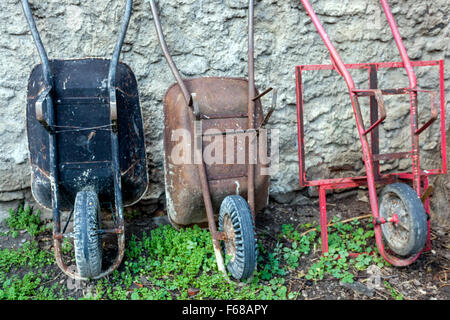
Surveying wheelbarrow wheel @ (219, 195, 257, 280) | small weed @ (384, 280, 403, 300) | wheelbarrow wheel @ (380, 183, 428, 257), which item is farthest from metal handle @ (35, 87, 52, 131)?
small weed @ (384, 280, 403, 300)

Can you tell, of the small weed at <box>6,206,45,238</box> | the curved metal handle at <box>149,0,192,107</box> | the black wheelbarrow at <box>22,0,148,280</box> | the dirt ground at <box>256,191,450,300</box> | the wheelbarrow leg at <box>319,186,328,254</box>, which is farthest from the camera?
the small weed at <box>6,206,45,238</box>

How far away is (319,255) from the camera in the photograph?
2.82 metres

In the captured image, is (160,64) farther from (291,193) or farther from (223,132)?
(291,193)

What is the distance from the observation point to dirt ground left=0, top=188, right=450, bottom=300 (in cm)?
247

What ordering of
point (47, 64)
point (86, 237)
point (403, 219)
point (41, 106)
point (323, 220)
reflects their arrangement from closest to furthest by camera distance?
point (41, 106) < point (86, 237) < point (47, 64) < point (403, 219) < point (323, 220)

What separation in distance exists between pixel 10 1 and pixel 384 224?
9.08ft

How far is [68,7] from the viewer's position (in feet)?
8.95

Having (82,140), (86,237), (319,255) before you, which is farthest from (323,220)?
(82,140)

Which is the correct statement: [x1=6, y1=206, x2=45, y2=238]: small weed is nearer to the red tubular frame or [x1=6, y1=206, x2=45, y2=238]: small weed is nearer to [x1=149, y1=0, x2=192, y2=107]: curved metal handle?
[x1=149, y1=0, x2=192, y2=107]: curved metal handle

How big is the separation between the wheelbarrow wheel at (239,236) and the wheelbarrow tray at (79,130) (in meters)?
0.69

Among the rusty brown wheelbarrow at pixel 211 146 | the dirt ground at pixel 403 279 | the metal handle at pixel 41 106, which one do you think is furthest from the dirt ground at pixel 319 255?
the metal handle at pixel 41 106

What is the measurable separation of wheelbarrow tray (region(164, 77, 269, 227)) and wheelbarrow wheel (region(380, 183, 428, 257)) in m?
0.80

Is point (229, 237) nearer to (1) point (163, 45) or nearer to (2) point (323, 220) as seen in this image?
(2) point (323, 220)

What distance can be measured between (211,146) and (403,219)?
1.24 m
